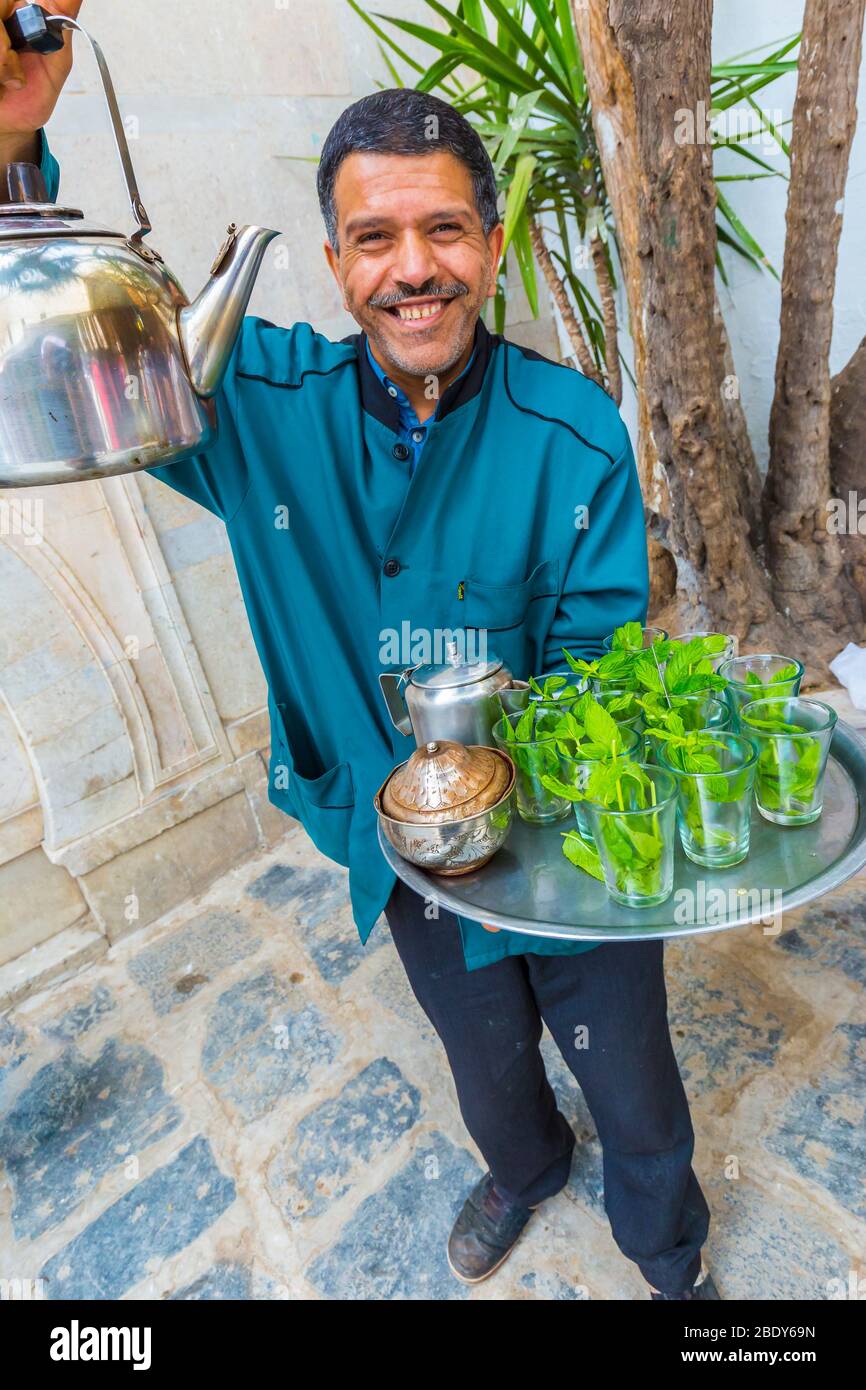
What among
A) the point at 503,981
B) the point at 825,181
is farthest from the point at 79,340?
the point at 825,181

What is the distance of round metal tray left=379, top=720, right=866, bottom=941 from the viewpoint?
1041mm

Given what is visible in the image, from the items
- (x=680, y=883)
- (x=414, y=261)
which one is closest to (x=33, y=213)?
(x=414, y=261)

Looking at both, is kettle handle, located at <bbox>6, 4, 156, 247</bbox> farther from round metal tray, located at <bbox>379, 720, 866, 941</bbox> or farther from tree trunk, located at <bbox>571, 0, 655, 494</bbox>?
tree trunk, located at <bbox>571, 0, 655, 494</bbox>

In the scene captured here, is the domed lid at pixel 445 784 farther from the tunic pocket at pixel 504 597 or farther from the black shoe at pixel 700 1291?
the black shoe at pixel 700 1291

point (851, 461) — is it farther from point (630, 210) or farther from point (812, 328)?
point (630, 210)

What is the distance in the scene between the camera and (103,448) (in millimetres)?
910

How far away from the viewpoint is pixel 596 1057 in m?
1.42

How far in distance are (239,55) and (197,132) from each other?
0.33 meters

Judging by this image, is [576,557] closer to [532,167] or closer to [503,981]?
[503,981]

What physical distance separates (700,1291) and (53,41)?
2.21 meters

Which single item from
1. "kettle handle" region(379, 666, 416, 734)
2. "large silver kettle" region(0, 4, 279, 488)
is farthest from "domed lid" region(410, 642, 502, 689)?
"large silver kettle" region(0, 4, 279, 488)

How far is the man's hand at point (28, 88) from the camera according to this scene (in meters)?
1.04

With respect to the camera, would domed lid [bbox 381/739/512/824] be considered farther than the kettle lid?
Yes

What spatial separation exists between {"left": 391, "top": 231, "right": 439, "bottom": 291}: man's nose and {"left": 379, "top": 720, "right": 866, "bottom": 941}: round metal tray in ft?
2.92
